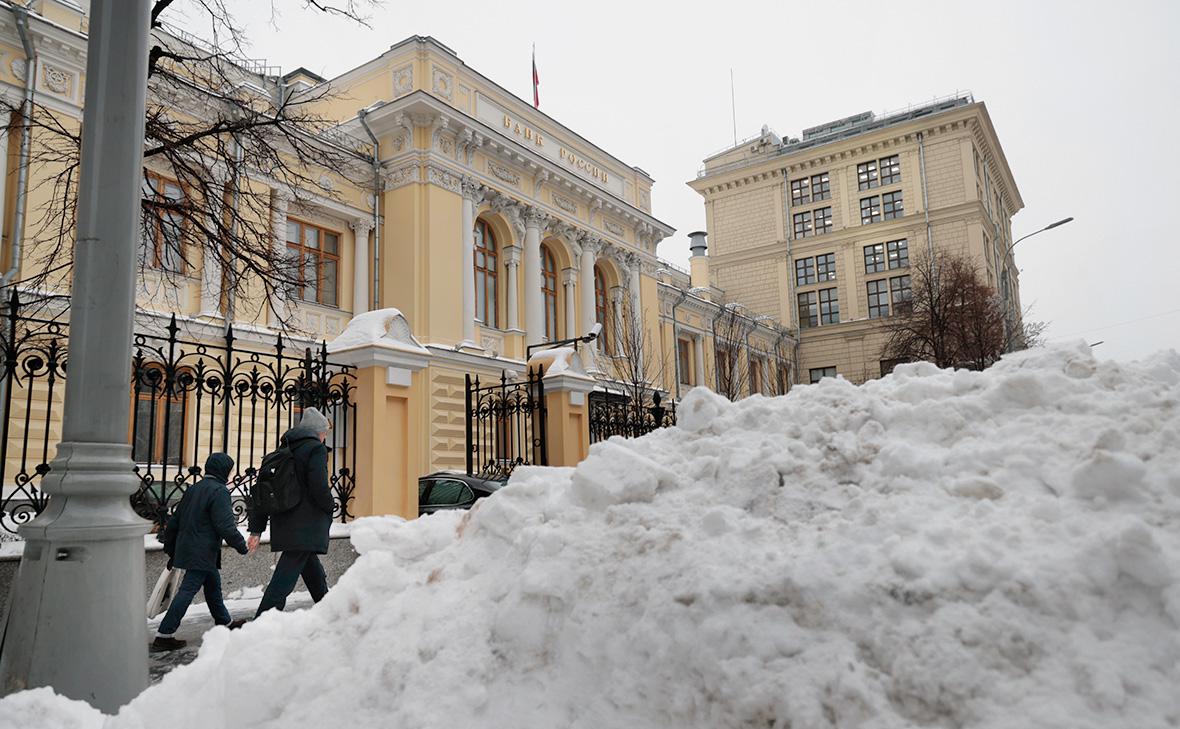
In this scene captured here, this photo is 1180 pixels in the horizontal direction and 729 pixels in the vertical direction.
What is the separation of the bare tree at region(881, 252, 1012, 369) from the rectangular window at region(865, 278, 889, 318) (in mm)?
9051

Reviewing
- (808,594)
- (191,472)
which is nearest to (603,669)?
(808,594)

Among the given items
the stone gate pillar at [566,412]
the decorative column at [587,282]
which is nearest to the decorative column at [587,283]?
the decorative column at [587,282]

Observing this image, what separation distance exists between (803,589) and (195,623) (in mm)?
5908

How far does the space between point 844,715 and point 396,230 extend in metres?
19.1

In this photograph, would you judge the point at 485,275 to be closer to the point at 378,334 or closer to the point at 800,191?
the point at 378,334

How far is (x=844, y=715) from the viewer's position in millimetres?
2062

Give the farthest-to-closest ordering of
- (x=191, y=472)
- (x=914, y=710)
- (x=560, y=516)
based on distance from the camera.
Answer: (x=191, y=472) → (x=560, y=516) → (x=914, y=710)

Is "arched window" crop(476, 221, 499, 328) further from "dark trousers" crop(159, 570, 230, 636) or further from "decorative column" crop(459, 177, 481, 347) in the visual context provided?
"dark trousers" crop(159, 570, 230, 636)

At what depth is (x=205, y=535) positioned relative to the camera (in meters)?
5.71

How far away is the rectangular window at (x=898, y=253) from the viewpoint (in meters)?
39.4

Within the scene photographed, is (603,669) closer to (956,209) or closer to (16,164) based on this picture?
(16,164)

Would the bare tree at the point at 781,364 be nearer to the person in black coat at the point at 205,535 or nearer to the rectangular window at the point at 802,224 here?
the rectangular window at the point at 802,224

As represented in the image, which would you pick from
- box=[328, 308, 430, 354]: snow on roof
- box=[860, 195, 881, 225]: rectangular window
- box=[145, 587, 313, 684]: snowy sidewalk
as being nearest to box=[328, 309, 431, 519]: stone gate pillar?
box=[328, 308, 430, 354]: snow on roof

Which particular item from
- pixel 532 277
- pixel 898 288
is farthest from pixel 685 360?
pixel 898 288
